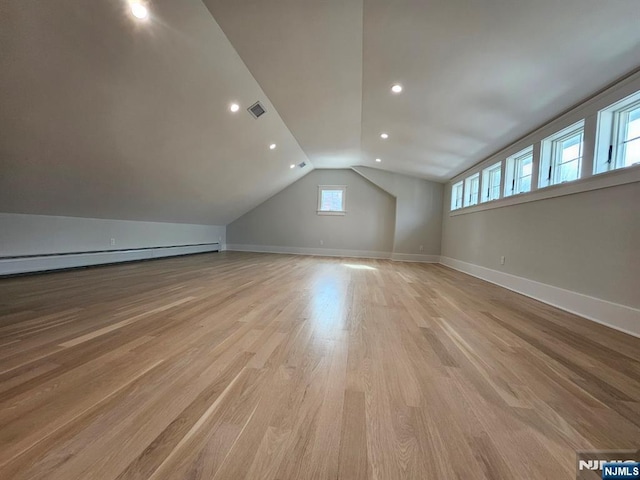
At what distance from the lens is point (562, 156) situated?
329 cm

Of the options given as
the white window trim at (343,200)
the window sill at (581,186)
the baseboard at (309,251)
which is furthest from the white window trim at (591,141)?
the white window trim at (343,200)

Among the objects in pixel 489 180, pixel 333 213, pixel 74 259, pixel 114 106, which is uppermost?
pixel 114 106

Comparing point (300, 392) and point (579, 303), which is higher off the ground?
point (579, 303)

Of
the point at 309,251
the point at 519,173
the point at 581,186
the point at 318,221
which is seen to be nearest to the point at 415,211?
the point at 318,221

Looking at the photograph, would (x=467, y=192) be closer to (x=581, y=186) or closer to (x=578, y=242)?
(x=581, y=186)

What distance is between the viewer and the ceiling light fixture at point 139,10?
2225 mm

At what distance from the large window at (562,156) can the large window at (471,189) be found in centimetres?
194

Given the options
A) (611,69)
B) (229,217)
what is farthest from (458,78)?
(229,217)

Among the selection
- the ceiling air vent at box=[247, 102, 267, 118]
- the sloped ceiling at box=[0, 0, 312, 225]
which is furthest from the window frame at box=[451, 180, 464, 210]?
the ceiling air vent at box=[247, 102, 267, 118]

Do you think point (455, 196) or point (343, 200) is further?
point (343, 200)

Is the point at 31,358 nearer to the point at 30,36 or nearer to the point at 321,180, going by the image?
the point at 30,36

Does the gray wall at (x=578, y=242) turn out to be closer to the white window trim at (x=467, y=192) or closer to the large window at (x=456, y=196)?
the white window trim at (x=467, y=192)

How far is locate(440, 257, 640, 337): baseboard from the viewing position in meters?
2.22

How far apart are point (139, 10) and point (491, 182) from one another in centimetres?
542
